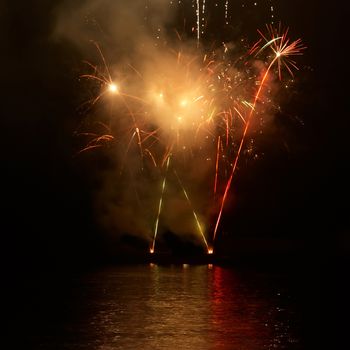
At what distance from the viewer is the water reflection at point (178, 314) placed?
33.2 ft

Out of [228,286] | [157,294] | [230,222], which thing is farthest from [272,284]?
[230,222]

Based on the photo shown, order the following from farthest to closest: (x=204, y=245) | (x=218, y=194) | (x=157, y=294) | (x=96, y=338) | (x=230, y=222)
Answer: (x=230, y=222) → (x=218, y=194) → (x=204, y=245) → (x=157, y=294) → (x=96, y=338)

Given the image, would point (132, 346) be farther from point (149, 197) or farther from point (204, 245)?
point (149, 197)

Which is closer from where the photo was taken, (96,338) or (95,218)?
(96,338)

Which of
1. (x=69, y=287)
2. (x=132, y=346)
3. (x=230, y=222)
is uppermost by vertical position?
(x=230, y=222)

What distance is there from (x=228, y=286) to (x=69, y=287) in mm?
4136

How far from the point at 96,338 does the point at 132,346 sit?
91cm

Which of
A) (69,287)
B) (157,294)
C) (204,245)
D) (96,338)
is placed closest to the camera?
(96,338)

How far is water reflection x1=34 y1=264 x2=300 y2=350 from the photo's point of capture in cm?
1012

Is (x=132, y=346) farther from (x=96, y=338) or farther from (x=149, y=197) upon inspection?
(x=149, y=197)

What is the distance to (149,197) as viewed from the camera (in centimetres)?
3081

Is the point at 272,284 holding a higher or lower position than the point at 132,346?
higher

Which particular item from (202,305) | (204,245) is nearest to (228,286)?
(202,305)

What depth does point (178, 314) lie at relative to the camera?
42.1 feet
